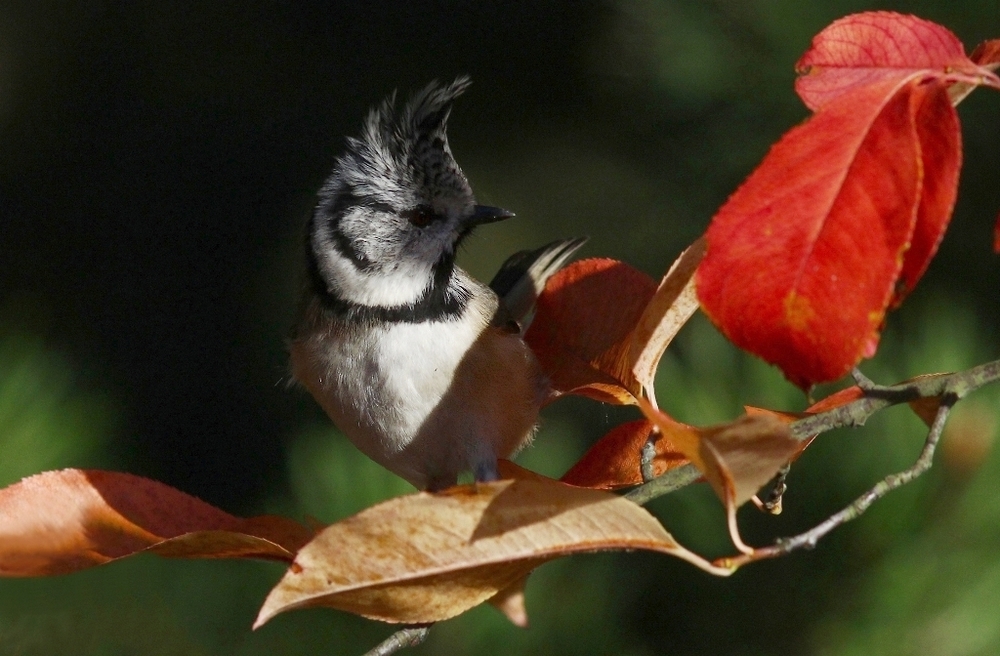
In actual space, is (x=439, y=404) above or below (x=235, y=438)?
above

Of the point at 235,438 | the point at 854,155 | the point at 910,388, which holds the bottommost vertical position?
the point at 235,438

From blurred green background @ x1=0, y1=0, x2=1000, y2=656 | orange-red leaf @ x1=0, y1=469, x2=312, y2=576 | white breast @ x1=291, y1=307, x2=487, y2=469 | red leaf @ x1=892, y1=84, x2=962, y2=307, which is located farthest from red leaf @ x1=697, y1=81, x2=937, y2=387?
white breast @ x1=291, y1=307, x2=487, y2=469

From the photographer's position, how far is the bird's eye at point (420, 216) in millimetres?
1638

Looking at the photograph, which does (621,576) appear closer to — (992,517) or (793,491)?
(793,491)

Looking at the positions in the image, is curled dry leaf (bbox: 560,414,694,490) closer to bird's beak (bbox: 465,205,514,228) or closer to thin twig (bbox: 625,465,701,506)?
thin twig (bbox: 625,465,701,506)

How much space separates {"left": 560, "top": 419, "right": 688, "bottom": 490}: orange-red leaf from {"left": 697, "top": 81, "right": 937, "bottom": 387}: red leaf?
16.3 inches

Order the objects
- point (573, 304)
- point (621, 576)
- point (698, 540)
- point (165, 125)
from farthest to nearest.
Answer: point (165, 125) < point (621, 576) < point (698, 540) < point (573, 304)

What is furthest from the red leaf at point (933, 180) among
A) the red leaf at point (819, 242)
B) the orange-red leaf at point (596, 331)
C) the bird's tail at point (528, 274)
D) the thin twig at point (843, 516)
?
the bird's tail at point (528, 274)

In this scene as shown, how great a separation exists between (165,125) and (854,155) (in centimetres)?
350

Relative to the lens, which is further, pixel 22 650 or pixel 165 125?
pixel 165 125

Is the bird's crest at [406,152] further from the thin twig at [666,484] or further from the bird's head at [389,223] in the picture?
the thin twig at [666,484]

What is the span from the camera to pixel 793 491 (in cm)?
148

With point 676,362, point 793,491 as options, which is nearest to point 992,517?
point 793,491

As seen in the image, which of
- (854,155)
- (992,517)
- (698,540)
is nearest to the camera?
(854,155)
